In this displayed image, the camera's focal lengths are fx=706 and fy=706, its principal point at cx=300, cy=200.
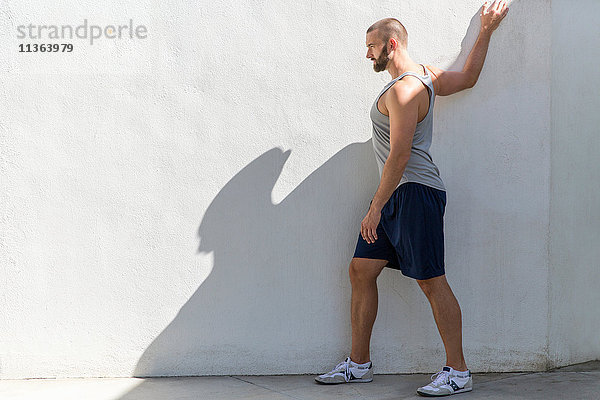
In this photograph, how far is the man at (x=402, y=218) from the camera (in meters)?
3.44

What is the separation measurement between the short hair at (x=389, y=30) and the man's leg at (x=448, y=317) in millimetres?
1234

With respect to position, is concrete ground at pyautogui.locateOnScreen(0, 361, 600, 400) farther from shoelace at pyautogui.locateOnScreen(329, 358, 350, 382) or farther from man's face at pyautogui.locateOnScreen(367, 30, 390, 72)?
man's face at pyautogui.locateOnScreen(367, 30, 390, 72)

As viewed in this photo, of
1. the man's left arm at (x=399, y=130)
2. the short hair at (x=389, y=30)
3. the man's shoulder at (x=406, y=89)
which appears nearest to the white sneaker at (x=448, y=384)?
the man's left arm at (x=399, y=130)

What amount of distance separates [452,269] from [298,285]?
86 cm

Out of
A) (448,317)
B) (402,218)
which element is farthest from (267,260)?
(448,317)

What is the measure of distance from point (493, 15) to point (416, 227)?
125 cm

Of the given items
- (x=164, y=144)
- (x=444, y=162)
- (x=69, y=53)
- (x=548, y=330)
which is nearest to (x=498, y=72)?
(x=444, y=162)

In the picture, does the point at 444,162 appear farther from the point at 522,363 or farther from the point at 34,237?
the point at 34,237

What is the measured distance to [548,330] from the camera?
3938 mm

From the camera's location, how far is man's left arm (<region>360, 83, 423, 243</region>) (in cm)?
338

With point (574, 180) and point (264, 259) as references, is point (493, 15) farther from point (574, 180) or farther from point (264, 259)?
point (264, 259)

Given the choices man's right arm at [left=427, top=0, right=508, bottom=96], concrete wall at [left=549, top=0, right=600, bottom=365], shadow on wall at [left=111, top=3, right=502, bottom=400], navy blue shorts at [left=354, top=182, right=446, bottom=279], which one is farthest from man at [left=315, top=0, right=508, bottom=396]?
concrete wall at [left=549, top=0, right=600, bottom=365]

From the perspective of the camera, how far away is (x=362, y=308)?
3703 mm

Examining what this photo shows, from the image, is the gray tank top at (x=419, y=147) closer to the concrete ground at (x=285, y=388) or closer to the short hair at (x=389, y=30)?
the short hair at (x=389, y=30)
